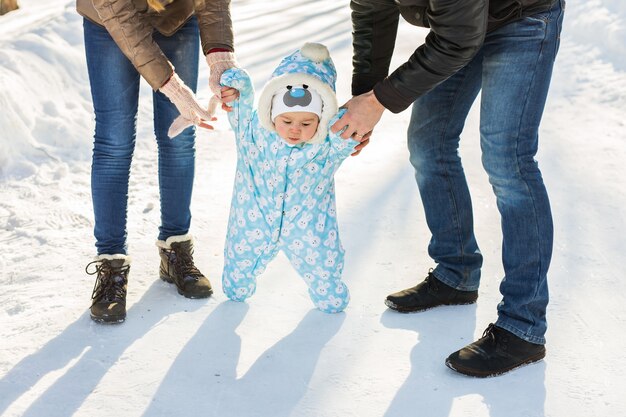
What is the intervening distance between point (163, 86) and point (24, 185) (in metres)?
1.37

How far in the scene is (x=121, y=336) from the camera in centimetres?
244

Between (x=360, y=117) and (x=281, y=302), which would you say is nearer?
(x=360, y=117)

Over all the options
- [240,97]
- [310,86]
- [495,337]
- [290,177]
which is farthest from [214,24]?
[495,337]

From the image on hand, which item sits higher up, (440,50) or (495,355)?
(440,50)

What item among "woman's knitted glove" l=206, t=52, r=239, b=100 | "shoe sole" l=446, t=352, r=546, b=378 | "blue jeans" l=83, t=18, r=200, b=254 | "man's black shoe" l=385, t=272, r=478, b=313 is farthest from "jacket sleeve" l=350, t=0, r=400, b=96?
"shoe sole" l=446, t=352, r=546, b=378

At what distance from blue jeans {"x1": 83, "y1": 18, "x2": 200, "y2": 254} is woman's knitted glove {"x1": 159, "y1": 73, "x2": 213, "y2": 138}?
144 mm

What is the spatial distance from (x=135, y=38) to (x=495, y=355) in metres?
1.44

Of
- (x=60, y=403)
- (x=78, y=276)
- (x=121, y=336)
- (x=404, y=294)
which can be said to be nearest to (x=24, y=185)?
(x=78, y=276)

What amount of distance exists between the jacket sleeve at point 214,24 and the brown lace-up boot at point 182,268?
68 centimetres

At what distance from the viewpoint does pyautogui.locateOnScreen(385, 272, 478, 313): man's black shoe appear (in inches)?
103

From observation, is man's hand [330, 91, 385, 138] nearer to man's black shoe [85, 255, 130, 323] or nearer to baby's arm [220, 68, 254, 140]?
baby's arm [220, 68, 254, 140]

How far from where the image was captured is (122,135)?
8.21 ft

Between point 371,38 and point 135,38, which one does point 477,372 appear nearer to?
point 371,38

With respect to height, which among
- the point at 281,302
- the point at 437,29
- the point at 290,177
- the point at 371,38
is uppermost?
the point at 437,29
